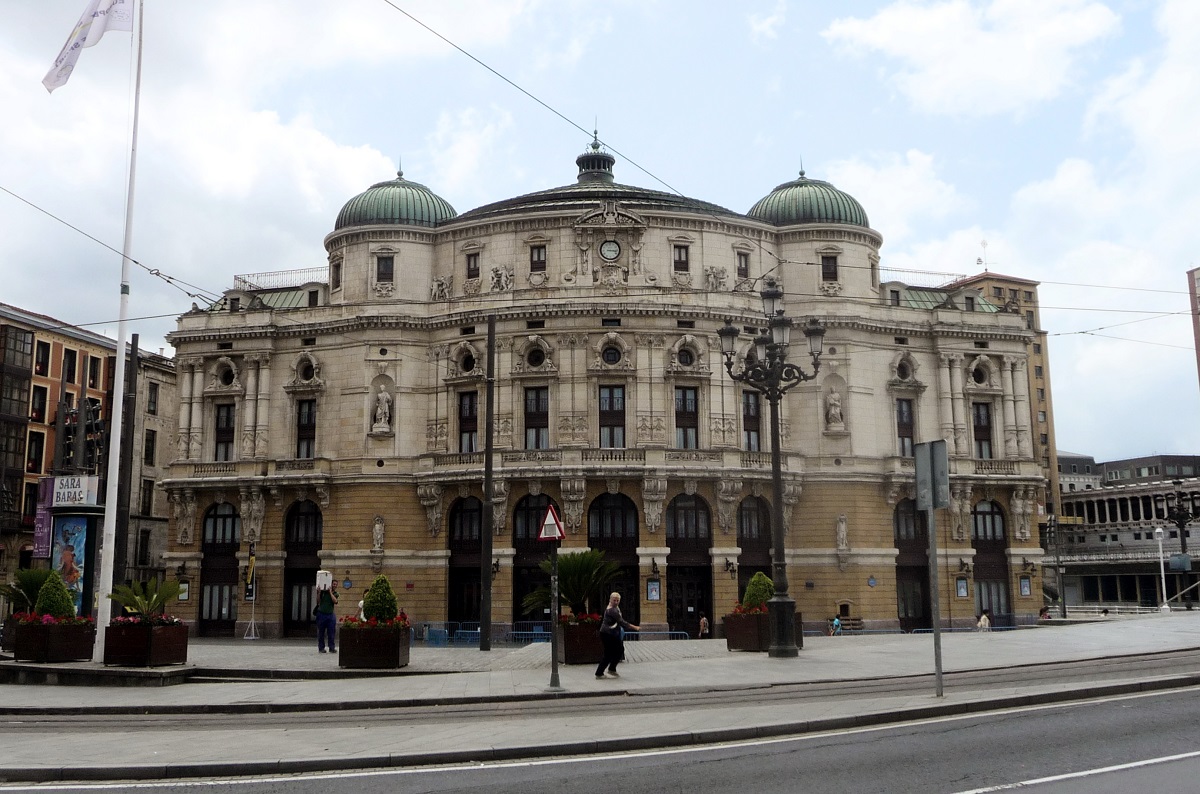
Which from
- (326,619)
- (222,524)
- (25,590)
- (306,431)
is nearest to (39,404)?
(222,524)

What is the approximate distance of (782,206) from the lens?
61.1 m

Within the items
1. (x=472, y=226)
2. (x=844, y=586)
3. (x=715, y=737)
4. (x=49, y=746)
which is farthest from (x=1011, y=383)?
(x=49, y=746)

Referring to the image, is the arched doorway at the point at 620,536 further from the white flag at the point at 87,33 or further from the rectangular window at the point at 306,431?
the white flag at the point at 87,33

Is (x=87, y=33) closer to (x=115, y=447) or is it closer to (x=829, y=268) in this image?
(x=115, y=447)

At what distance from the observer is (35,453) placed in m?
72.7

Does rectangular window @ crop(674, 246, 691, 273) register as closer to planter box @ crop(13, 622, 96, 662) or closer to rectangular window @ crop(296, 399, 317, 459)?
rectangular window @ crop(296, 399, 317, 459)

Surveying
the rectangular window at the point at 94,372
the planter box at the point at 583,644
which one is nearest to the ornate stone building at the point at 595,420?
the rectangular window at the point at 94,372

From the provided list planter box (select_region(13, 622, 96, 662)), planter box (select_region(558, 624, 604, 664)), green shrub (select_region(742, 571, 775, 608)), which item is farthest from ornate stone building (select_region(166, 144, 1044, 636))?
planter box (select_region(13, 622, 96, 662))

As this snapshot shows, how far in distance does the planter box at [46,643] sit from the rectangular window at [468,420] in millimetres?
30708

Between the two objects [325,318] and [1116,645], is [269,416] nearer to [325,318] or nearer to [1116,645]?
[325,318]

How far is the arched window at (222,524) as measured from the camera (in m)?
59.0

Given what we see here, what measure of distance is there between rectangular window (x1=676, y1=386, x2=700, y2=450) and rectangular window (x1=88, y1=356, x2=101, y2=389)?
44.5 meters

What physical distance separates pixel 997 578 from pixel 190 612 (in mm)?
41949

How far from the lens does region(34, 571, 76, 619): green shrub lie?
2614cm
